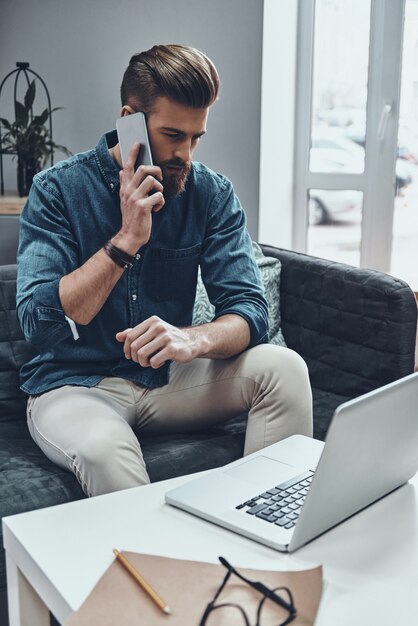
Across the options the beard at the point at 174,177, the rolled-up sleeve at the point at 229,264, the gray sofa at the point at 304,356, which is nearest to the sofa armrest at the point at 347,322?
the gray sofa at the point at 304,356

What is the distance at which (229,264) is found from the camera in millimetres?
1758

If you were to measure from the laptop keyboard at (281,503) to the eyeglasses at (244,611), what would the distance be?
6.3 inches

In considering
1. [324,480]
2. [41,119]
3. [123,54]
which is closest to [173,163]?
[324,480]

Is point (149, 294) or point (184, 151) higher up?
point (184, 151)

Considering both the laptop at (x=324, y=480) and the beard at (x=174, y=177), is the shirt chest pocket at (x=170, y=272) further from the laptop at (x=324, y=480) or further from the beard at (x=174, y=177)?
the laptop at (x=324, y=480)

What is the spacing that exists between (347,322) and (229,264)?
41 centimetres

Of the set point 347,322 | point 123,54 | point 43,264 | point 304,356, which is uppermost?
point 123,54

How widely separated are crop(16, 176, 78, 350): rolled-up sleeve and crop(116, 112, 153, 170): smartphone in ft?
0.55

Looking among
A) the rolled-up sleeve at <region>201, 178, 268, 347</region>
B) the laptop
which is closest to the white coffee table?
the laptop

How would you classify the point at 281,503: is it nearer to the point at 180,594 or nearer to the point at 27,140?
the point at 180,594

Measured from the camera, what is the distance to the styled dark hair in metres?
1.58

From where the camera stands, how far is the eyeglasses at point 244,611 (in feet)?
2.57

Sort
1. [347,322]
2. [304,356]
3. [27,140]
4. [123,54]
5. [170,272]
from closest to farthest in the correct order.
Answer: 1. [170,272]
2. [347,322]
3. [304,356]
4. [27,140]
5. [123,54]

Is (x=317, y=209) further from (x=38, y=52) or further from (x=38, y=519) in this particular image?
(x=38, y=519)
